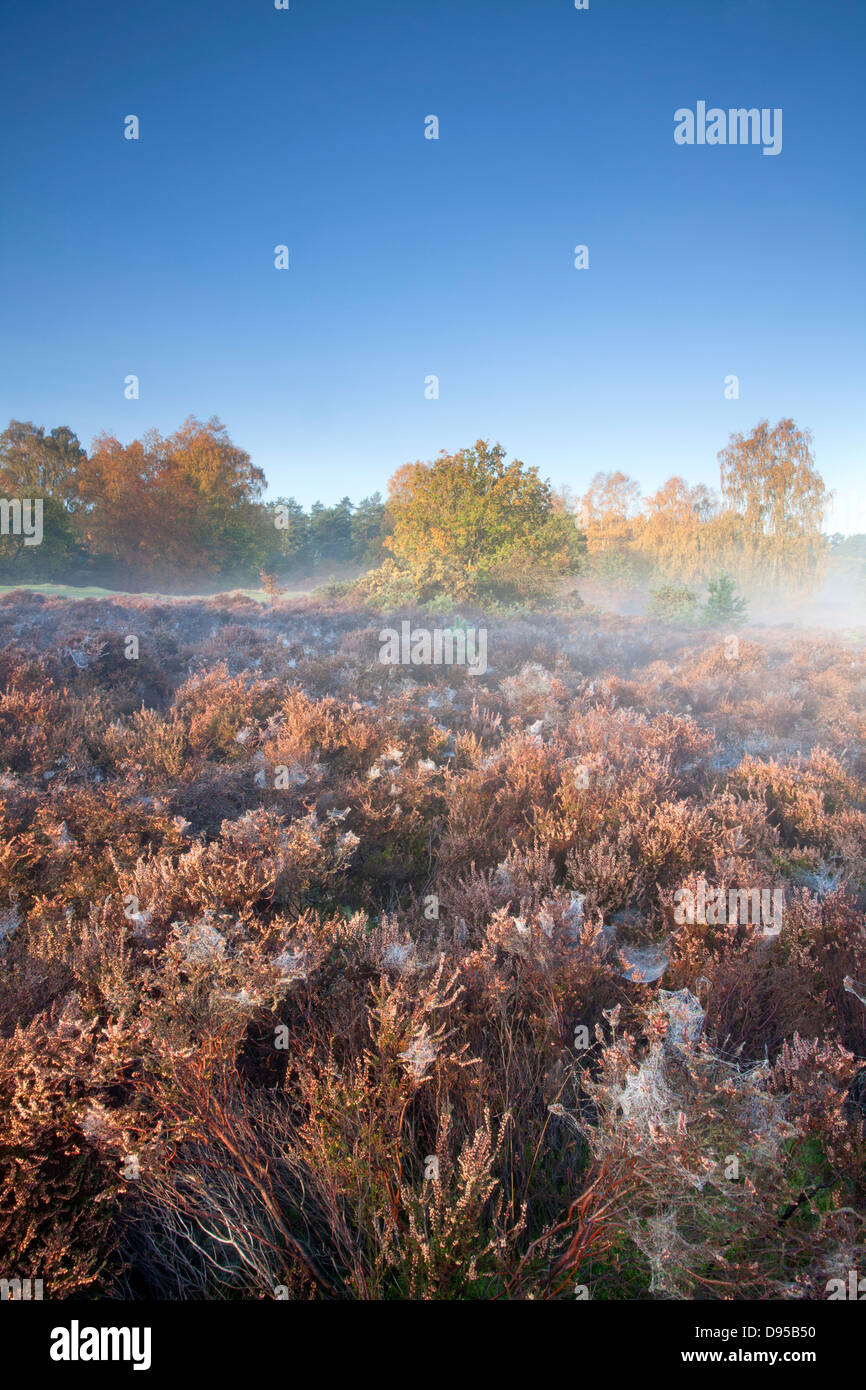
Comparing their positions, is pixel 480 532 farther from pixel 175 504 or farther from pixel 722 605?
pixel 175 504

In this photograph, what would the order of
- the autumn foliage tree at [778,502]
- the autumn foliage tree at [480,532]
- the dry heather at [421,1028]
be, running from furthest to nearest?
the autumn foliage tree at [778,502]
the autumn foliage tree at [480,532]
the dry heather at [421,1028]

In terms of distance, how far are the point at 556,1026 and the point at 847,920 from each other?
5.45ft

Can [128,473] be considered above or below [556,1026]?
above

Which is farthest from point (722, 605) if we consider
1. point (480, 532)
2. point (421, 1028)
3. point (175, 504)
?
point (175, 504)

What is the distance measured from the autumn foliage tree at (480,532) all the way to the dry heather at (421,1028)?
46.7 feet

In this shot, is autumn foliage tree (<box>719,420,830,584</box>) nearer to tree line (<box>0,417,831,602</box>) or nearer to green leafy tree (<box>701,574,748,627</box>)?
tree line (<box>0,417,831,602</box>)

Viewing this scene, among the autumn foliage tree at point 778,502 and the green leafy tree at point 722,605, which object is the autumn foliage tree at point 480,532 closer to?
the green leafy tree at point 722,605

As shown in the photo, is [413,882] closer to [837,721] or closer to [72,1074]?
[72,1074]

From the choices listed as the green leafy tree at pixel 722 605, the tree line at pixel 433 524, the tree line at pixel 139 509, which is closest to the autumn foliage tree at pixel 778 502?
the tree line at pixel 433 524

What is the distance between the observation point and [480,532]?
19.0 meters

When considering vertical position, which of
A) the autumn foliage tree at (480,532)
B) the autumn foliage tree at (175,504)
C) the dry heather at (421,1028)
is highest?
the autumn foliage tree at (175,504)

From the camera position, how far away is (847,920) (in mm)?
2682

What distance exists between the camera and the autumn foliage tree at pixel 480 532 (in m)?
18.4
